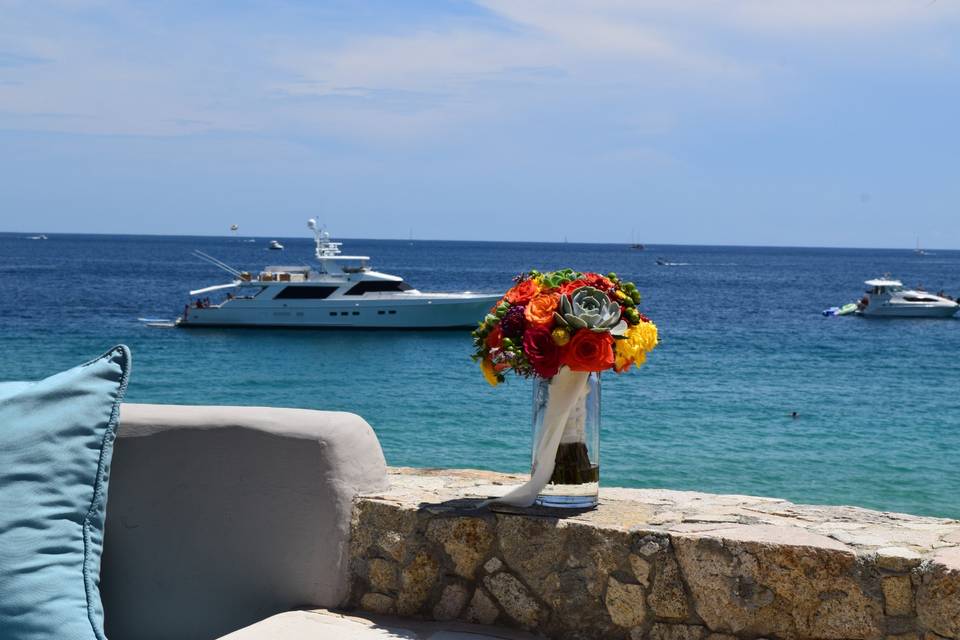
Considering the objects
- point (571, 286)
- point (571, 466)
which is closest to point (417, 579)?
point (571, 466)

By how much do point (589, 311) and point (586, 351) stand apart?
10 centimetres

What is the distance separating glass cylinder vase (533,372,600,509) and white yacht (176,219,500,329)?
92.9ft

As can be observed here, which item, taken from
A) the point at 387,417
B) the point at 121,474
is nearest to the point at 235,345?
the point at 387,417

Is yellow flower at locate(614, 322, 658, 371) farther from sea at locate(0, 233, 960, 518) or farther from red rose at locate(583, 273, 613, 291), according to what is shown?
sea at locate(0, 233, 960, 518)

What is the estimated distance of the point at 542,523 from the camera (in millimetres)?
2611

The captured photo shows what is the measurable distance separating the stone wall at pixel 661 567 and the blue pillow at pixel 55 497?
69 cm

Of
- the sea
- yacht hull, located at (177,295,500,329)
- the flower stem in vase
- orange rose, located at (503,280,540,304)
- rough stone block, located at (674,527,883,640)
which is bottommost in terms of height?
the sea

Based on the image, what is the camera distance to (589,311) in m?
2.56

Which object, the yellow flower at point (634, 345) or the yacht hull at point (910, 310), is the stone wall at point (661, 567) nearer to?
the yellow flower at point (634, 345)

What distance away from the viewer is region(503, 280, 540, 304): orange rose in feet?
8.75

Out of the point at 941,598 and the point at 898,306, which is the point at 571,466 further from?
the point at 898,306

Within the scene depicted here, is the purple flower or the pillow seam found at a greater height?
the purple flower

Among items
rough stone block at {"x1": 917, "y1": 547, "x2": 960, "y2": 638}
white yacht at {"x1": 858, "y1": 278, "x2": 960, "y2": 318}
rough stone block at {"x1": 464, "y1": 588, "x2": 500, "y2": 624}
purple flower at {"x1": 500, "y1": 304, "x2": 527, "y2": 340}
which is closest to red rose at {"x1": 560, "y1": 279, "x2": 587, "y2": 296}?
purple flower at {"x1": 500, "y1": 304, "x2": 527, "y2": 340}

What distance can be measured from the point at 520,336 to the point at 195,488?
0.95m
